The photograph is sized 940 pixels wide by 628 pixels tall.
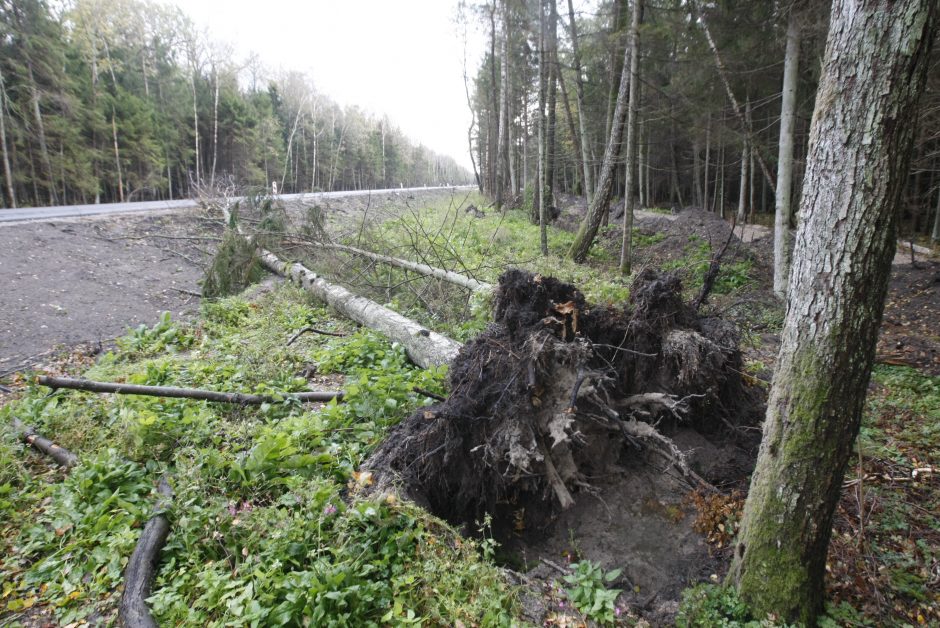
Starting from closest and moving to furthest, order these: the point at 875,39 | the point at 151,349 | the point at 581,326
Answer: the point at 875,39 < the point at 581,326 < the point at 151,349

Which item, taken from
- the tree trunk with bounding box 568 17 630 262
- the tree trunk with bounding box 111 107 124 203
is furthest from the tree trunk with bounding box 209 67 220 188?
the tree trunk with bounding box 568 17 630 262

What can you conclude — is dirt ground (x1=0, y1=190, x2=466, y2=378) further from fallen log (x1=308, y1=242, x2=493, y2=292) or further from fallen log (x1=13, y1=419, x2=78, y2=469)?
fallen log (x1=13, y1=419, x2=78, y2=469)

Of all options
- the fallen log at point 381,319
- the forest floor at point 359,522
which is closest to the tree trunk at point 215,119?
the fallen log at point 381,319

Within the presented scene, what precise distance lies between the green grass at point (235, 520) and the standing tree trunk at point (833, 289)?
4.93 ft

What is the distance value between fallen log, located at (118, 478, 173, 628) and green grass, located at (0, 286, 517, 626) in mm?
55

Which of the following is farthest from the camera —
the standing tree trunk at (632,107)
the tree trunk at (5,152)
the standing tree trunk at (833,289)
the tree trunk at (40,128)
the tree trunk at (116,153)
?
the tree trunk at (116,153)

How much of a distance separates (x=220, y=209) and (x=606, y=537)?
14.6 m

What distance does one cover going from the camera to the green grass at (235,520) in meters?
2.38

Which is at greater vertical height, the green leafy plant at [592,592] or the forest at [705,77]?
the forest at [705,77]

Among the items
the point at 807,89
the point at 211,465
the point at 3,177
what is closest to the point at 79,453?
the point at 211,465

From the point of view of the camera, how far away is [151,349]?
245 inches

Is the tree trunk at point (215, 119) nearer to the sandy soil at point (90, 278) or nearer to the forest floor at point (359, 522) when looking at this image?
the sandy soil at point (90, 278)

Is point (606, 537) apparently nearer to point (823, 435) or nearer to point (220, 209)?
point (823, 435)

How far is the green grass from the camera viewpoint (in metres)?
2.38
